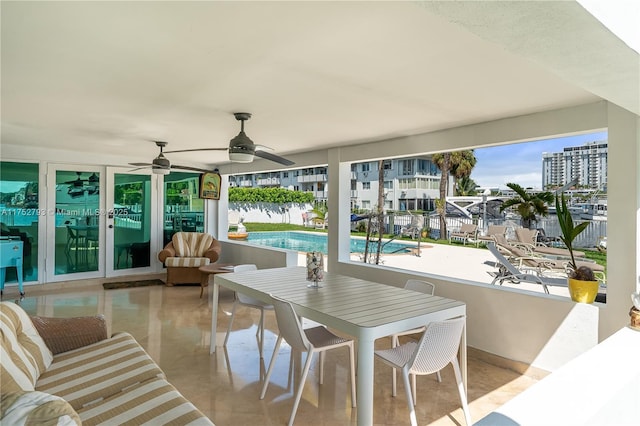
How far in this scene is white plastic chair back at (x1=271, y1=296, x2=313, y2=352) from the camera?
242cm

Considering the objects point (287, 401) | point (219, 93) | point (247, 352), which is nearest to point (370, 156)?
point (219, 93)

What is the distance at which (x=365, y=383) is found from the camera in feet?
6.50

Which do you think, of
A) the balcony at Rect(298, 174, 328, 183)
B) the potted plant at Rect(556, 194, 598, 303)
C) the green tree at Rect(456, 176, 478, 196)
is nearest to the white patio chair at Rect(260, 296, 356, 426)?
the potted plant at Rect(556, 194, 598, 303)

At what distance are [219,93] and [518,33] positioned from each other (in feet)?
7.58

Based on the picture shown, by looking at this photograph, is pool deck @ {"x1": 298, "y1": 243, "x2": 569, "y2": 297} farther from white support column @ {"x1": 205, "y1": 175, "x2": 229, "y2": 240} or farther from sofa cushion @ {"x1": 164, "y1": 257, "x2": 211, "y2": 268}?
sofa cushion @ {"x1": 164, "y1": 257, "x2": 211, "y2": 268}

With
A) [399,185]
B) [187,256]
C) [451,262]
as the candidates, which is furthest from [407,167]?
[187,256]

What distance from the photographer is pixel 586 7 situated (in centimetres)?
95

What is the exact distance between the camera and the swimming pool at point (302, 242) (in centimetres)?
1187

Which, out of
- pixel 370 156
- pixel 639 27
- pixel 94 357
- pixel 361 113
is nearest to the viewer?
pixel 639 27

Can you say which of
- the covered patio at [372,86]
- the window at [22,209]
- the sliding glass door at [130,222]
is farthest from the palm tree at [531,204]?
the window at [22,209]

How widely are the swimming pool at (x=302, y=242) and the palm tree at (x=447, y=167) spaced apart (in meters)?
2.48

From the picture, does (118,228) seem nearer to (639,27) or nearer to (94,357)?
(94,357)

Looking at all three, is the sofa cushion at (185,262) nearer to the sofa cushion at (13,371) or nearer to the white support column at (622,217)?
the sofa cushion at (13,371)

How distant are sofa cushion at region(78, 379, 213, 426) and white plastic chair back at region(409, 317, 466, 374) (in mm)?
1178
